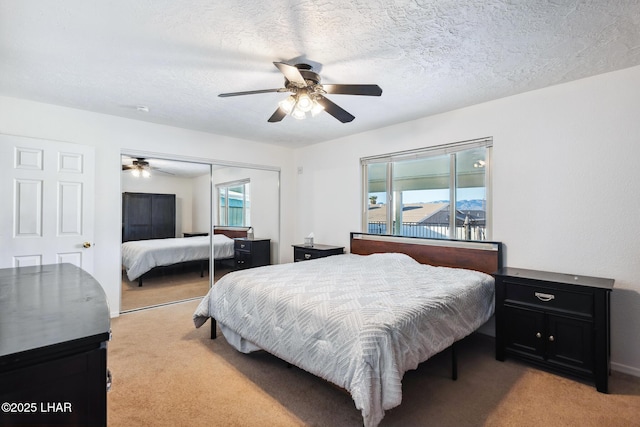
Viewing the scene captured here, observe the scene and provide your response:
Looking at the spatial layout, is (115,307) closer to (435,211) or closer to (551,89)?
(435,211)

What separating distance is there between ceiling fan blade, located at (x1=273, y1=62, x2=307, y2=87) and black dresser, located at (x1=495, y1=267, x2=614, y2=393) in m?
2.30

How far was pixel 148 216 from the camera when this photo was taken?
4.14 metres

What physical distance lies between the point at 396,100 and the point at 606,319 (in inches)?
98.0

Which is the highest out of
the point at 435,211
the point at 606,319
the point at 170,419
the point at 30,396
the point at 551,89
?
the point at 551,89

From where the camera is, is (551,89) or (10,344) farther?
(551,89)

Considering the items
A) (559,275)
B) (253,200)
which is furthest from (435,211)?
(253,200)

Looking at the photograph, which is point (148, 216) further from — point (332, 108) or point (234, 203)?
point (332, 108)

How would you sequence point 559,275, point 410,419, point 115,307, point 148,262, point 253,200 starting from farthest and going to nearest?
point 253,200, point 148,262, point 115,307, point 559,275, point 410,419

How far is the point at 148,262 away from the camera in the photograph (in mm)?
4227

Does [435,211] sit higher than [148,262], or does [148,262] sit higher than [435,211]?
[435,211]

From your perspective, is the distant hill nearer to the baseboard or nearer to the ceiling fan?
the baseboard

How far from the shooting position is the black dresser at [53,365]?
2.85 feet

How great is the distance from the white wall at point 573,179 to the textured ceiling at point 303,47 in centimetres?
20

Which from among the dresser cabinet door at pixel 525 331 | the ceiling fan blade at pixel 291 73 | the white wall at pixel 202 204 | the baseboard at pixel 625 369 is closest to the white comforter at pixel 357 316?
the dresser cabinet door at pixel 525 331
